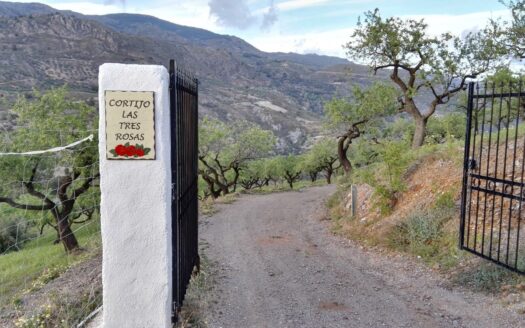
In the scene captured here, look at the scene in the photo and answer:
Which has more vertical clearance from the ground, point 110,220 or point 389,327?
point 110,220

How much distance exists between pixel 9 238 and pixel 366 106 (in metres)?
20.6

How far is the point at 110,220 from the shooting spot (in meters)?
3.77

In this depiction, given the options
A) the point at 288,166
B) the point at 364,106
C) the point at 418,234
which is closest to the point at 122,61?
the point at 288,166

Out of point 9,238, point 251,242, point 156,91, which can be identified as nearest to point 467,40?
point 251,242

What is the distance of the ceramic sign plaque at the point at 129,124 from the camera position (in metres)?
3.73

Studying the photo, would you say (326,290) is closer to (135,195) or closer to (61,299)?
(61,299)

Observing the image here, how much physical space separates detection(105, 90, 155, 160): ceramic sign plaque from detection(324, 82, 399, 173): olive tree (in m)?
14.6

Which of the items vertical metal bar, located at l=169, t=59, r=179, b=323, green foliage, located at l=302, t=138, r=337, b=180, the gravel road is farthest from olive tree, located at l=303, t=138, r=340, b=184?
vertical metal bar, located at l=169, t=59, r=179, b=323

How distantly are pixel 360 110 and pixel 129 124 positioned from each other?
15.2m

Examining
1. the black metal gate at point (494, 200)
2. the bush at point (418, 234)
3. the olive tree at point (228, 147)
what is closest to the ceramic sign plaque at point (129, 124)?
the black metal gate at point (494, 200)

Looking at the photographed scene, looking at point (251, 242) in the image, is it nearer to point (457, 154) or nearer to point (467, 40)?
point (457, 154)

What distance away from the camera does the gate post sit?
3.74 metres

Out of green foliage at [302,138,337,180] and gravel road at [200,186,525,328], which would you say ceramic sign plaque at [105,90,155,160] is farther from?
green foliage at [302,138,337,180]

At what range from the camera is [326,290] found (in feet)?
21.5
